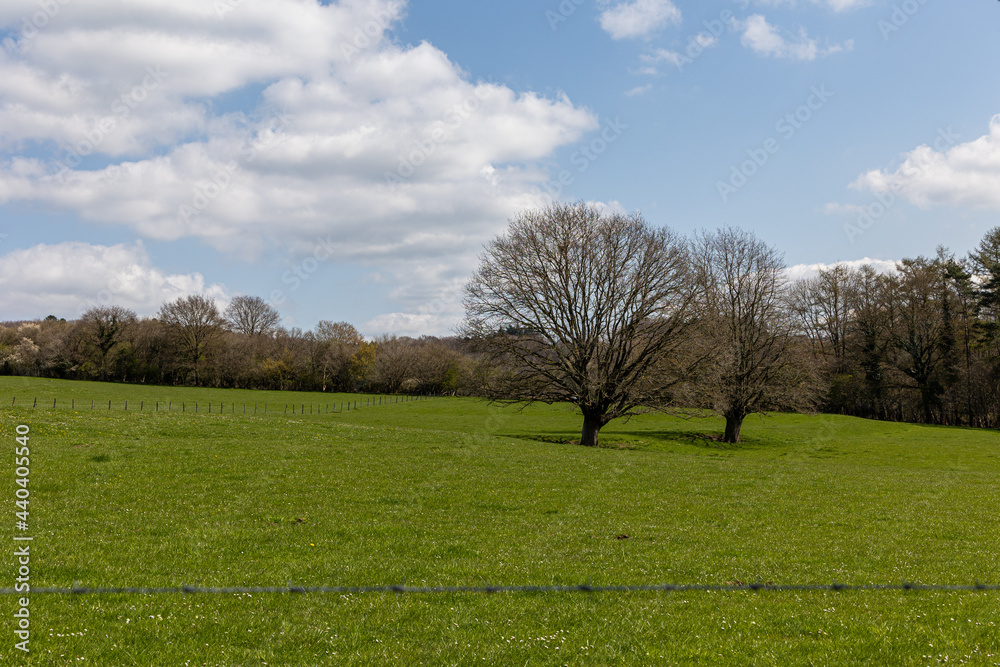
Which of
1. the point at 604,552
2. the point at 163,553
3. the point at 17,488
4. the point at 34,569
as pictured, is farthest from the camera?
the point at 17,488

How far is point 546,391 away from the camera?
41.8m

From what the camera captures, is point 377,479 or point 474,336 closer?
point 377,479

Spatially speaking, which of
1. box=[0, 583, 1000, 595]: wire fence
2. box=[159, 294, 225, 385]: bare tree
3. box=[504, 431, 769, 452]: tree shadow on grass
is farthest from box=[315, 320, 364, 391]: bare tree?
box=[0, 583, 1000, 595]: wire fence

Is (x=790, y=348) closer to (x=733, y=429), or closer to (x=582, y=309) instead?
(x=733, y=429)

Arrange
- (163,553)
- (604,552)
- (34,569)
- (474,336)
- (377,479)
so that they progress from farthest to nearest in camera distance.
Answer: (474,336) < (377,479) < (604,552) < (163,553) < (34,569)

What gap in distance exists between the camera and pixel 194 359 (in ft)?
388

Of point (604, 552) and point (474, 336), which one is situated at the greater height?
point (474, 336)

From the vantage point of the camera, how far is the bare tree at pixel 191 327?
386ft

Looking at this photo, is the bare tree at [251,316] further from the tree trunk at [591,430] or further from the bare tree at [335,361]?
the tree trunk at [591,430]

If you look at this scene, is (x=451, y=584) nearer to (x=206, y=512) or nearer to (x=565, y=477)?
(x=206, y=512)

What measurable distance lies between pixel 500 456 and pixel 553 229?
18.5m

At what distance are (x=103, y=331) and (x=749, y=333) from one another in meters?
119

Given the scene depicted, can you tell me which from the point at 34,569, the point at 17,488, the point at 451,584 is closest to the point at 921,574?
the point at 451,584

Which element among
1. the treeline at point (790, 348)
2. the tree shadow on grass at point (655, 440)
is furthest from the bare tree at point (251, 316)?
the tree shadow on grass at point (655, 440)
